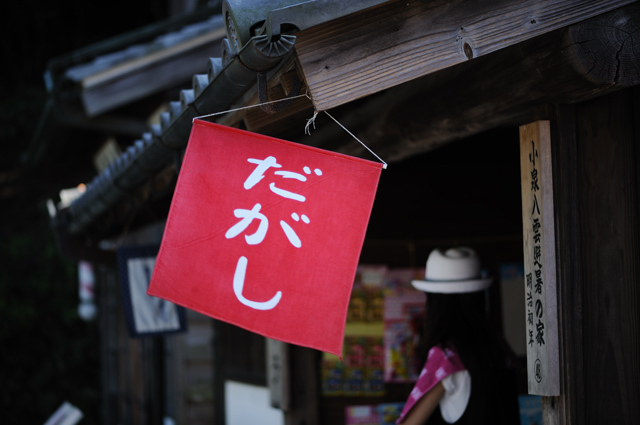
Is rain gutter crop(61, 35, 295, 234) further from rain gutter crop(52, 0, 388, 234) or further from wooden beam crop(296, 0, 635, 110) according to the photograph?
wooden beam crop(296, 0, 635, 110)

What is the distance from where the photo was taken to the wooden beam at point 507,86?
7.82 ft

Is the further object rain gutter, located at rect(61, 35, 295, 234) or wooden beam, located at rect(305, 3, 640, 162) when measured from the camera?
wooden beam, located at rect(305, 3, 640, 162)

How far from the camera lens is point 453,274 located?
361cm

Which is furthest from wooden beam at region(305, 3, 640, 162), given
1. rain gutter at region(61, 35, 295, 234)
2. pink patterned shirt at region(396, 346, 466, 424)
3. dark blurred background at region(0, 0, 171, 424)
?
dark blurred background at region(0, 0, 171, 424)

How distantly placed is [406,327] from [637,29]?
10.4 ft

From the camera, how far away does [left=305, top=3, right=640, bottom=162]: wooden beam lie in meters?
2.38

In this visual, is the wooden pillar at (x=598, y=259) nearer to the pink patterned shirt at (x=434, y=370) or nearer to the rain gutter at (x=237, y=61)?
the pink patterned shirt at (x=434, y=370)

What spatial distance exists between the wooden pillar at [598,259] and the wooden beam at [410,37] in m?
0.37

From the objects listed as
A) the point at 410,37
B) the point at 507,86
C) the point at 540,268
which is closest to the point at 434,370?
the point at 540,268

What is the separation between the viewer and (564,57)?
240 centimetres

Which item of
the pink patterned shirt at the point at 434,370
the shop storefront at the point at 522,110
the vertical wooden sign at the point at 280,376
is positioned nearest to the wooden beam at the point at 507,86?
the shop storefront at the point at 522,110

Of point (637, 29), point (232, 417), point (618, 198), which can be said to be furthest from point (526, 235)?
point (232, 417)

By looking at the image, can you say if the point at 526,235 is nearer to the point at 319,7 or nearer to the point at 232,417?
the point at 319,7

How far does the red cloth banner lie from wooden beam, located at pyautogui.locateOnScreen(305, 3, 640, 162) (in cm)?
70
